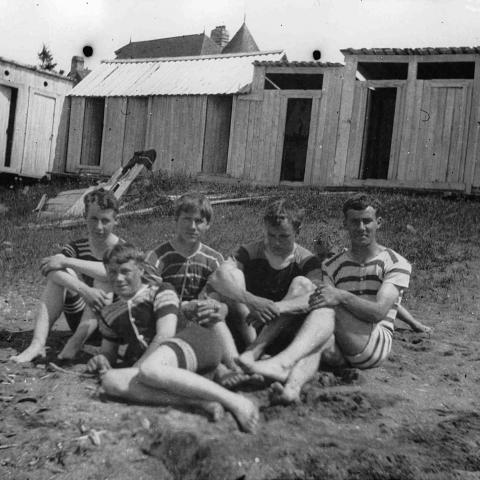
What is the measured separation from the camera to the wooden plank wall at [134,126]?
1895cm

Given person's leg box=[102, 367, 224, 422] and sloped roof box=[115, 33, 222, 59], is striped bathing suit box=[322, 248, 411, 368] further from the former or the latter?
sloped roof box=[115, 33, 222, 59]

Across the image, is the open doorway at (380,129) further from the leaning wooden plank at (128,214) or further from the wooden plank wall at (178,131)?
the leaning wooden plank at (128,214)

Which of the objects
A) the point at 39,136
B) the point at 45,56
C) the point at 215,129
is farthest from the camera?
the point at 45,56

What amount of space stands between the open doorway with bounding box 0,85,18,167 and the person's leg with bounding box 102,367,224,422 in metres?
16.8

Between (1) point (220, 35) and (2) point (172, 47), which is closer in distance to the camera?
(1) point (220, 35)

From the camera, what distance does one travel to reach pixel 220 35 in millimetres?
34562

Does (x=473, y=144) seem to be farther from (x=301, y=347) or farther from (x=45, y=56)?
(x=45, y=56)

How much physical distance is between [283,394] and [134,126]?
15.8 metres

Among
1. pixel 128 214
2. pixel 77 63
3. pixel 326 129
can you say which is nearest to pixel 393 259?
pixel 128 214

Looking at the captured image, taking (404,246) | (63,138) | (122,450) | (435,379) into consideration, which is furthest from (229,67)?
(122,450)

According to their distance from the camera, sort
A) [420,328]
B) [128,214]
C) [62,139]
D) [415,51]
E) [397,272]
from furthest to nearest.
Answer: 1. [62,139]
2. [415,51]
3. [128,214]
4. [420,328]
5. [397,272]

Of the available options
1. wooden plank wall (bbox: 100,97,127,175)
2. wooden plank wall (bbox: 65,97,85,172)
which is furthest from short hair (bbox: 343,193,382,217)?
wooden plank wall (bbox: 65,97,85,172)

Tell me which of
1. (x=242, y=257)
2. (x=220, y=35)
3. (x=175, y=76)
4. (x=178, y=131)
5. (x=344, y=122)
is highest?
(x=220, y=35)

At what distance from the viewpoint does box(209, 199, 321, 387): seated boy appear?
4.60 metres
